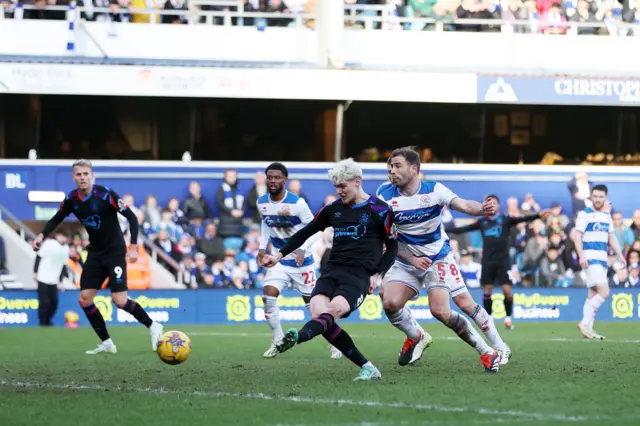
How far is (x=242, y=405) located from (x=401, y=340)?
28.2 feet

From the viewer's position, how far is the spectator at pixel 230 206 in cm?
2541

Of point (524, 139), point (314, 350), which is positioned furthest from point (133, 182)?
point (314, 350)

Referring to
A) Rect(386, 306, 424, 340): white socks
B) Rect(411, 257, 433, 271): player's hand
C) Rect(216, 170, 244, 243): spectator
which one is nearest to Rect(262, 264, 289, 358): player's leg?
Rect(386, 306, 424, 340): white socks

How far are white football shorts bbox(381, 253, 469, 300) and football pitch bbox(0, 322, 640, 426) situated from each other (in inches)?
31.3

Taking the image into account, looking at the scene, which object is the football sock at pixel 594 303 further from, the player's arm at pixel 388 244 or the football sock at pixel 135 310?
the player's arm at pixel 388 244

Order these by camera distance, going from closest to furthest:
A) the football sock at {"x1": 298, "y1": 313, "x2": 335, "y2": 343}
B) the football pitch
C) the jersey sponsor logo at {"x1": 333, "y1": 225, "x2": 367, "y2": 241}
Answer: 1. the football pitch
2. the football sock at {"x1": 298, "y1": 313, "x2": 335, "y2": 343}
3. the jersey sponsor logo at {"x1": 333, "y1": 225, "x2": 367, "y2": 241}

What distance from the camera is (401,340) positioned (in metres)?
17.1

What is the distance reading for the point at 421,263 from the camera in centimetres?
1098

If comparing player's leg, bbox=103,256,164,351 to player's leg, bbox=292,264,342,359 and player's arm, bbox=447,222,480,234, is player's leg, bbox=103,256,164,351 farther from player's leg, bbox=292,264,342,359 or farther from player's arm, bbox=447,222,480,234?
player's arm, bbox=447,222,480,234

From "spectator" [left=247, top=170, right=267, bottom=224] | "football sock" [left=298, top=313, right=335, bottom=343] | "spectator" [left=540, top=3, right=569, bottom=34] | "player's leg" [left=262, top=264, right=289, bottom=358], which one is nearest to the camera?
"football sock" [left=298, top=313, right=335, bottom=343]

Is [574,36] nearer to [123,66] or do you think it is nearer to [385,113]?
[385,113]

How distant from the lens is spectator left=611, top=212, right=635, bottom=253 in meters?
26.4

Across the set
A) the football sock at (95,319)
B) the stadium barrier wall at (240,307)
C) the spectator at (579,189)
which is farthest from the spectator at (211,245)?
the football sock at (95,319)

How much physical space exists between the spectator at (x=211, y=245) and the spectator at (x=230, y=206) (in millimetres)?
289
